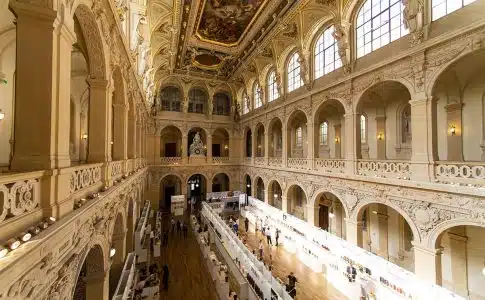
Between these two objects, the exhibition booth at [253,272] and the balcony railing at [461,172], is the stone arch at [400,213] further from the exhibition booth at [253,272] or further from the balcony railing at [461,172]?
the exhibition booth at [253,272]

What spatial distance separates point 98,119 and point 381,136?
12665 millimetres

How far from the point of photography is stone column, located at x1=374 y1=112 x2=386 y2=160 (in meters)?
Result: 11.9

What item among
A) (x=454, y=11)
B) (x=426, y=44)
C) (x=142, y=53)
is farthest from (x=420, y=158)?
(x=142, y=53)

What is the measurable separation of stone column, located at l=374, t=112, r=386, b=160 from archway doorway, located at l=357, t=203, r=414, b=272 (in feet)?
8.82

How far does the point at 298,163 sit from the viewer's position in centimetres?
1447

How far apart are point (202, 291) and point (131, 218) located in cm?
449

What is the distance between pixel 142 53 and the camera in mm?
12102

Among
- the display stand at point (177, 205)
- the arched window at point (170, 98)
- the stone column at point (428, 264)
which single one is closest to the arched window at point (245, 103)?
the arched window at point (170, 98)

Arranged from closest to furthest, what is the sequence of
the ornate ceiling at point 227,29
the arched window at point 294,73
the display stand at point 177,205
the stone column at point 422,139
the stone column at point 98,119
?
the stone column at point 98,119 → the stone column at point 422,139 → the ornate ceiling at point 227,29 → the arched window at point 294,73 → the display stand at point 177,205

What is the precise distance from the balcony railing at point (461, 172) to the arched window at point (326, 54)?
22.1 feet

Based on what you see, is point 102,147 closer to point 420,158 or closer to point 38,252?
point 38,252

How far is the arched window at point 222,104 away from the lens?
2444 centimetres

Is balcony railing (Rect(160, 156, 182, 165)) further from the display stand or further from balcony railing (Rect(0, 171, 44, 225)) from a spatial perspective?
balcony railing (Rect(0, 171, 44, 225))

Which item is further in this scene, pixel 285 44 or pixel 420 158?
pixel 285 44
